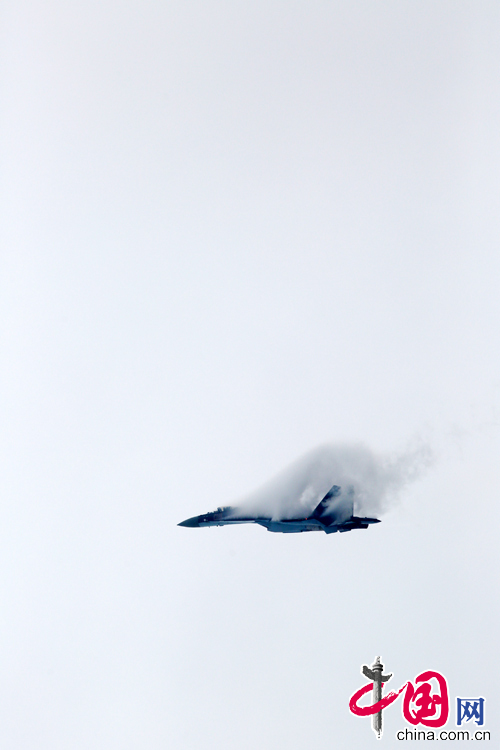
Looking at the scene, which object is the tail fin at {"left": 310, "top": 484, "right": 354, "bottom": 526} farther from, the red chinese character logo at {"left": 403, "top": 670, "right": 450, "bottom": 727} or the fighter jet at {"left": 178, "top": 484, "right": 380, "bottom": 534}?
the red chinese character logo at {"left": 403, "top": 670, "right": 450, "bottom": 727}

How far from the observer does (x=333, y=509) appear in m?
8.03

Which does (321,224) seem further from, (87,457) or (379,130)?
(87,457)

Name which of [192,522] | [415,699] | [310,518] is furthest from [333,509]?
[415,699]

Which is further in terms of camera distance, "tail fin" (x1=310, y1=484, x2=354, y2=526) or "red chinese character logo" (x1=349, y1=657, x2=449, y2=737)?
"tail fin" (x1=310, y1=484, x2=354, y2=526)

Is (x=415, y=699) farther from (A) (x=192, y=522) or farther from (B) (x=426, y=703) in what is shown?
(A) (x=192, y=522)

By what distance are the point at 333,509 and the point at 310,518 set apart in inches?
11.3

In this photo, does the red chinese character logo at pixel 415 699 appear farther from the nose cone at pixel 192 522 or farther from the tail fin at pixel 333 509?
the nose cone at pixel 192 522

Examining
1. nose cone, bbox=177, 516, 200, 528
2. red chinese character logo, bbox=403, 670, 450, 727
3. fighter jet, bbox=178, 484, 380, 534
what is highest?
fighter jet, bbox=178, 484, 380, 534

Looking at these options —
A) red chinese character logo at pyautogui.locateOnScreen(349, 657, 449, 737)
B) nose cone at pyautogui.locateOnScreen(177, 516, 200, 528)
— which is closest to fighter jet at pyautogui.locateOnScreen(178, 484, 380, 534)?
nose cone at pyautogui.locateOnScreen(177, 516, 200, 528)

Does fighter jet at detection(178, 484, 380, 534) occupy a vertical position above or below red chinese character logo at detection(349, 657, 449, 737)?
above

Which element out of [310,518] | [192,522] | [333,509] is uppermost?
[333,509]

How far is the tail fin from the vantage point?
Answer: 7.99 m

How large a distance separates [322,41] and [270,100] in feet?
3.11

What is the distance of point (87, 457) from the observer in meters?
8.08
